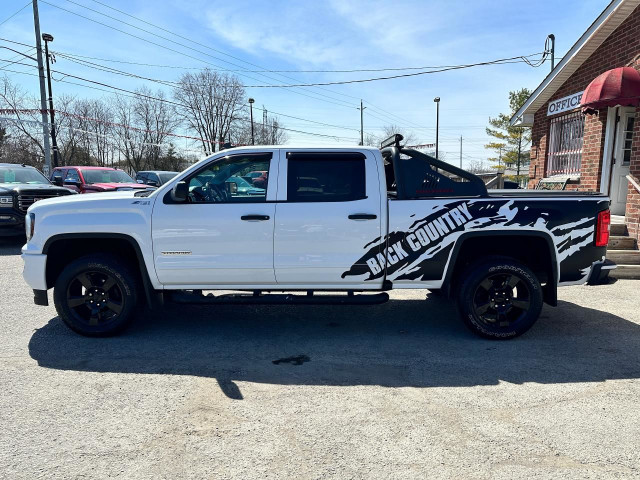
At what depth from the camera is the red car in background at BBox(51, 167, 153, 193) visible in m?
13.6

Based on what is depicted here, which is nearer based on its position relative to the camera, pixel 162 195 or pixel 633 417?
pixel 633 417

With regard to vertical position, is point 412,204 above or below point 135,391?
above

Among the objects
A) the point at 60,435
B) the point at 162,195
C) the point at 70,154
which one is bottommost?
the point at 60,435

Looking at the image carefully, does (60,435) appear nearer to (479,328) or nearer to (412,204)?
(412,204)

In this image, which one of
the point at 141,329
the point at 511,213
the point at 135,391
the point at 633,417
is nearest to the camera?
the point at 633,417

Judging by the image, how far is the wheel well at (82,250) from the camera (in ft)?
15.3

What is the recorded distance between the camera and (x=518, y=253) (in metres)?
4.83

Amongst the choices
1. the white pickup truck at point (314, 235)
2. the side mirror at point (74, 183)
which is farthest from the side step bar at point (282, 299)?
the side mirror at point (74, 183)

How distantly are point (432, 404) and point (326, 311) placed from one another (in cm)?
246

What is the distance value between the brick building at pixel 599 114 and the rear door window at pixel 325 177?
6.52 m

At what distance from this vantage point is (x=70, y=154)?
45375mm

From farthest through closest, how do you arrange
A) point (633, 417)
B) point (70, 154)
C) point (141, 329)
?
point (70, 154)
point (141, 329)
point (633, 417)

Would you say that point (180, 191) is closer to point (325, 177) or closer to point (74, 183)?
point (325, 177)

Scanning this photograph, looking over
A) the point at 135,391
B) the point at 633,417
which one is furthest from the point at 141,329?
the point at 633,417
